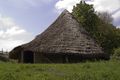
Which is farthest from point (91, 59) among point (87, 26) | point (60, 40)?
point (87, 26)

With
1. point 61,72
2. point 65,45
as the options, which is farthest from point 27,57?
point 61,72

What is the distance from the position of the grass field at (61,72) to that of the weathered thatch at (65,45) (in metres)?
7.15

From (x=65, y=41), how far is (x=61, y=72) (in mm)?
10332

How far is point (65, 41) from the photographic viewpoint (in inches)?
1076

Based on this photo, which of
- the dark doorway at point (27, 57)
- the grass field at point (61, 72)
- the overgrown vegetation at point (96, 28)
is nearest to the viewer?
the grass field at point (61, 72)

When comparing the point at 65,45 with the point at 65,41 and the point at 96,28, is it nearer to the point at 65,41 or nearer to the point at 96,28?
the point at 65,41

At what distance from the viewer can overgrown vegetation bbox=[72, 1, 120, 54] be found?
1678 inches

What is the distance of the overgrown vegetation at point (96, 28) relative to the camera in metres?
42.6

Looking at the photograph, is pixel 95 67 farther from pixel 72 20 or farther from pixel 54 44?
pixel 72 20

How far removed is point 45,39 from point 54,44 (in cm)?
159

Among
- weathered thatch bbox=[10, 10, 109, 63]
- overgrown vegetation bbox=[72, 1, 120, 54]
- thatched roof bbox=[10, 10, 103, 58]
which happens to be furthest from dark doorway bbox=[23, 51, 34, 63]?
overgrown vegetation bbox=[72, 1, 120, 54]

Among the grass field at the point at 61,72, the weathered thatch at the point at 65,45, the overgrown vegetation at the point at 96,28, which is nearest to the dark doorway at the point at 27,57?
the weathered thatch at the point at 65,45

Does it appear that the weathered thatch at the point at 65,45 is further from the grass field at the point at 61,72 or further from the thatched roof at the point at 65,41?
the grass field at the point at 61,72

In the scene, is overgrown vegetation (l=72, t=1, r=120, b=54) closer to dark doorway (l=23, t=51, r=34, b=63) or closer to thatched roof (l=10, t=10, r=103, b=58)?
dark doorway (l=23, t=51, r=34, b=63)
